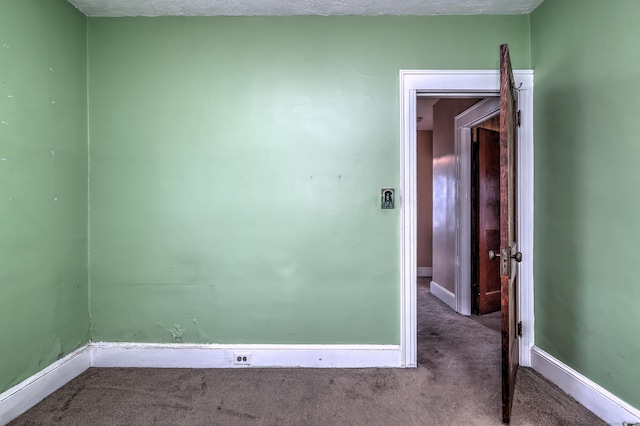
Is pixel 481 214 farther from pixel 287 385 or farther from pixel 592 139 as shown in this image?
pixel 287 385

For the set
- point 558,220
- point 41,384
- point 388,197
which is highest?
point 388,197

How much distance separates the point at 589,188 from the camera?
6.35 feet

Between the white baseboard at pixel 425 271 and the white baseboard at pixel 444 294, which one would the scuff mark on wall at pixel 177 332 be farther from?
the white baseboard at pixel 425 271

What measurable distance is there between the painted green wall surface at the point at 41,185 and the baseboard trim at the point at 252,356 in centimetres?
32

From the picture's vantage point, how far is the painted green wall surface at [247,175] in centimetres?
245

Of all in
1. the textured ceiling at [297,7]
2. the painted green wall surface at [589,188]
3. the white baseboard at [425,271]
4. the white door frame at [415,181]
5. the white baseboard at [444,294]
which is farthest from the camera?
the white baseboard at [425,271]

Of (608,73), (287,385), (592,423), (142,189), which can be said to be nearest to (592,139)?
(608,73)

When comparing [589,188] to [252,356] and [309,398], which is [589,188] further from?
[252,356]

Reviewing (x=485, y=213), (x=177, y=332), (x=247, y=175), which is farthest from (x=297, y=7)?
(x=485, y=213)

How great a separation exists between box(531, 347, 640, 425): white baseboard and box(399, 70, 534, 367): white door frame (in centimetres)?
14

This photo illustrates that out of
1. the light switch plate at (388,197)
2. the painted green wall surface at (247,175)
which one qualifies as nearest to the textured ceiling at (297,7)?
the painted green wall surface at (247,175)

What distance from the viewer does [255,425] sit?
1.82 metres

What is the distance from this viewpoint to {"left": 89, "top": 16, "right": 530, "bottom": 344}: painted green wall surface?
8.05ft

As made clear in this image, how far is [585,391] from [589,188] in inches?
44.8
